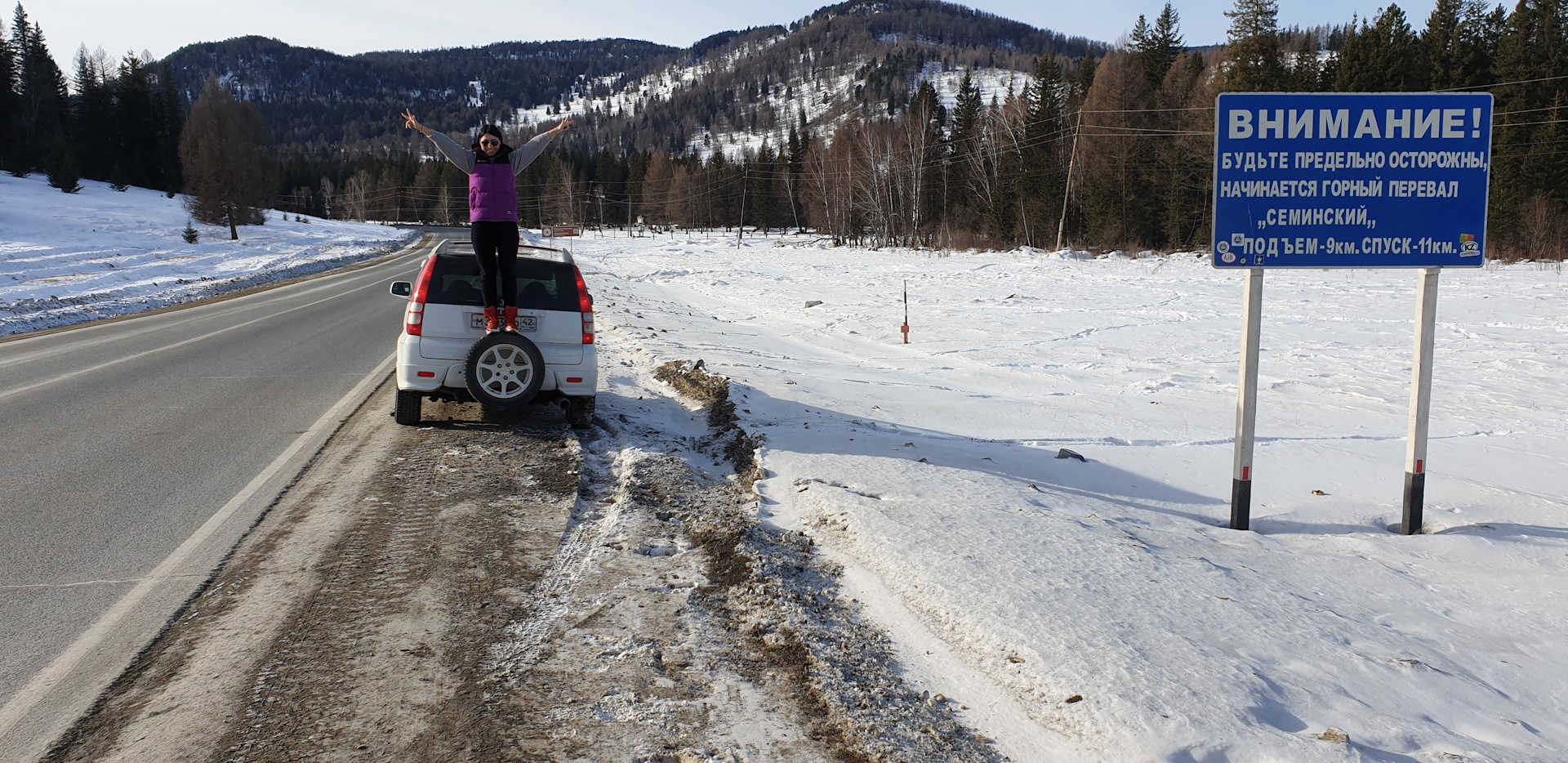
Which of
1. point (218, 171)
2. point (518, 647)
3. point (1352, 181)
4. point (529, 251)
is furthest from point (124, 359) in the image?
point (218, 171)

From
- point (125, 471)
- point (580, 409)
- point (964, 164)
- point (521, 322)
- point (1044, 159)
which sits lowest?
point (125, 471)

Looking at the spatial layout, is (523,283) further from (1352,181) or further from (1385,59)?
(1385,59)

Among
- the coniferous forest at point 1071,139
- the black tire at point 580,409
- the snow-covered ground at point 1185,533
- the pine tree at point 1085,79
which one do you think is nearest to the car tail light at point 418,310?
the black tire at point 580,409

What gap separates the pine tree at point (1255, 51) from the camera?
5081cm

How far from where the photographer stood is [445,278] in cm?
742

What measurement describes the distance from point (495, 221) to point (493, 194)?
238 millimetres

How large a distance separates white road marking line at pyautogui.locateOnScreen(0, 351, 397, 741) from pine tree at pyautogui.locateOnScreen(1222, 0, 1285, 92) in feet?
183

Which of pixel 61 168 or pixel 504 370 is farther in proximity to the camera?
pixel 61 168

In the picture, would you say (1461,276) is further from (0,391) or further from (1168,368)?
(0,391)

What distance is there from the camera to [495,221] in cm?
712

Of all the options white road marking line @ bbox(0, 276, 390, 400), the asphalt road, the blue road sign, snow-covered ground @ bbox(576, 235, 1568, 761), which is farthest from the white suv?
the blue road sign

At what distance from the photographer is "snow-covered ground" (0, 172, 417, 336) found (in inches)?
810

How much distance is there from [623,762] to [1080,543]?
289 centimetres

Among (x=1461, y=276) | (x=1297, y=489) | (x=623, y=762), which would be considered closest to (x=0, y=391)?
(x=623, y=762)
